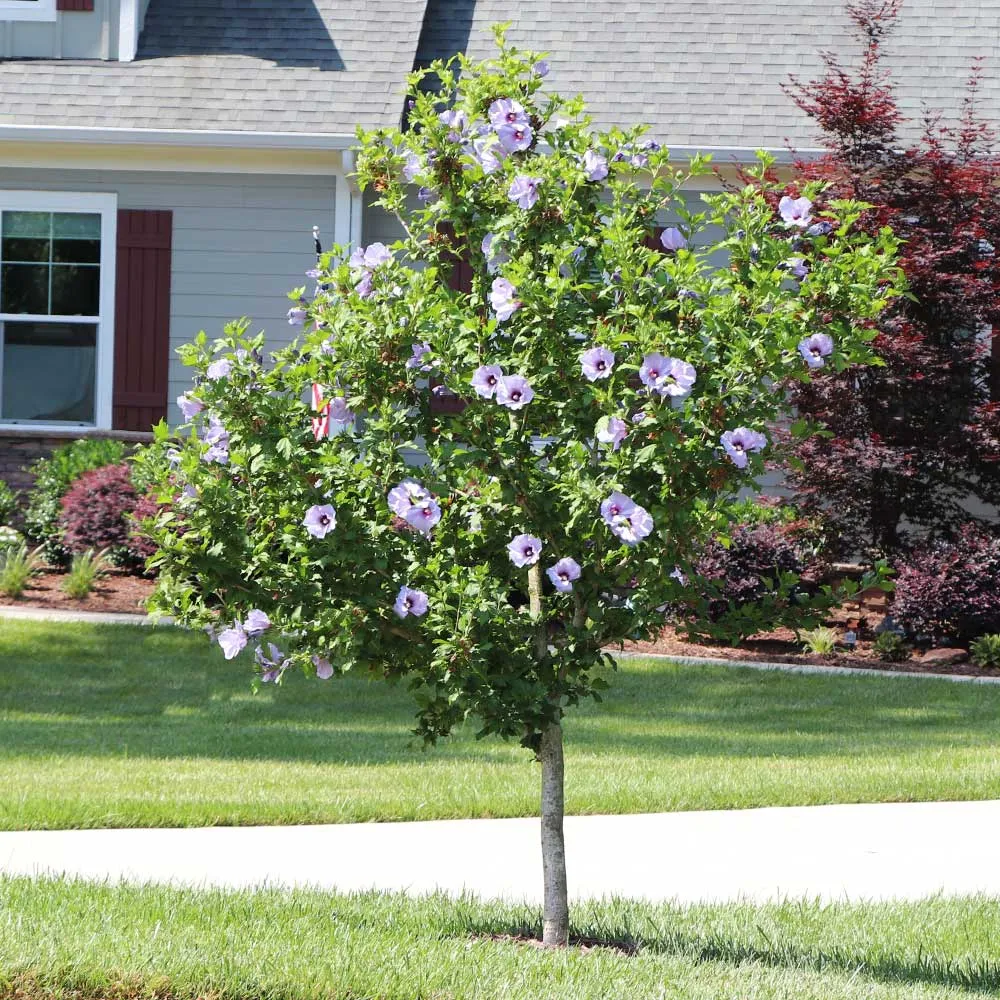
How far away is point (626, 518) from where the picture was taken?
3867 mm

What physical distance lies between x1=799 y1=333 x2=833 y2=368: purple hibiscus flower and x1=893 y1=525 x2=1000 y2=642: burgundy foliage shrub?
689 centimetres

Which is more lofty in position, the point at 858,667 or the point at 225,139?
the point at 225,139

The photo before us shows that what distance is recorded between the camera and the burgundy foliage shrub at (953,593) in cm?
1063

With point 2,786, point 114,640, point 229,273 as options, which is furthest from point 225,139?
point 2,786

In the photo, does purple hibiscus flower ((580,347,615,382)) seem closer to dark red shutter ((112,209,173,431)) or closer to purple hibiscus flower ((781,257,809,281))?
purple hibiscus flower ((781,257,809,281))

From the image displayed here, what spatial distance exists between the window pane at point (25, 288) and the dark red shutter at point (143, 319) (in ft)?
2.25

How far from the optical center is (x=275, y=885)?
5137mm

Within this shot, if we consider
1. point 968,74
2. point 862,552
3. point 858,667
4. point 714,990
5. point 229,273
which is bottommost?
point 714,990

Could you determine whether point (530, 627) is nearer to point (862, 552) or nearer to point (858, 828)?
point (858, 828)

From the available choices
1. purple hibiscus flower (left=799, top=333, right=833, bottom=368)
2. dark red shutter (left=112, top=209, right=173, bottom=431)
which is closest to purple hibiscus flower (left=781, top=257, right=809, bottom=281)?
purple hibiscus flower (left=799, top=333, right=833, bottom=368)

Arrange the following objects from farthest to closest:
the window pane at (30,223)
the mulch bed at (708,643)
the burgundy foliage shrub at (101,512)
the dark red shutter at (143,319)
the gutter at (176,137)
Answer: the window pane at (30,223) → the dark red shutter at (143,319) → the gutter at (176,137) → the burgundy foliage shrub at (101,512) → the mulch bed at (708,643)

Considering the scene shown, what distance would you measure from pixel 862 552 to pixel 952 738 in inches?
120

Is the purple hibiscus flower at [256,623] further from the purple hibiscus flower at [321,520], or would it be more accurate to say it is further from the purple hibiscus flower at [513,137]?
the purple hibiscus flower at [513,137]

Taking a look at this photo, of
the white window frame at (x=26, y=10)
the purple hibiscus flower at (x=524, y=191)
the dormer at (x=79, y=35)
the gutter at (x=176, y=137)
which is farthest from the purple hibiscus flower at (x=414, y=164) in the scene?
the white window frame at (x=26, y=10)
